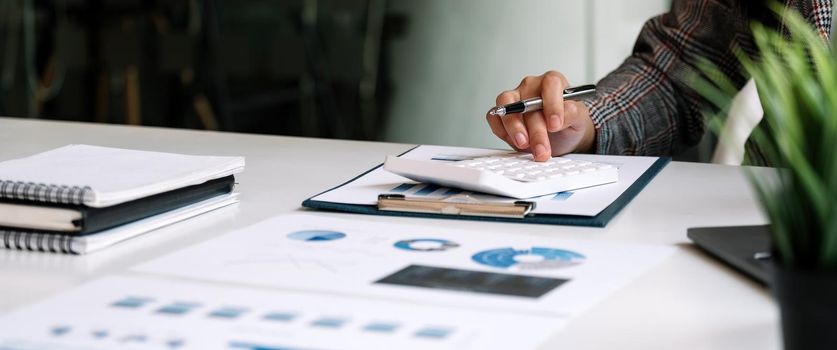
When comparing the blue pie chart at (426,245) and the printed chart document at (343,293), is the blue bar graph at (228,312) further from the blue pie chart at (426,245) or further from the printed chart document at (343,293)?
the blue pie chart at (426,245)

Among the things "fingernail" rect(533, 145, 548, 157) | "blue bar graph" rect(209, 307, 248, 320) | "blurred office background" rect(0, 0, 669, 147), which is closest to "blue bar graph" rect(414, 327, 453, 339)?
"blue bar graph" rect(209, 307, 248, 320)

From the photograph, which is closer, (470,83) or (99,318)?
(99,318)

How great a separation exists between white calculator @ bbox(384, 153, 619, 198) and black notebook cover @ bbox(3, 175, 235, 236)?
16cm

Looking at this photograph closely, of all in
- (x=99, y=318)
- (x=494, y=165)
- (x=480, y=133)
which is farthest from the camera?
(x=480, y=133)

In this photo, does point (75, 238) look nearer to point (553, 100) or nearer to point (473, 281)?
point (473, 281)

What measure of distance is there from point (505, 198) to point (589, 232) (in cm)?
11

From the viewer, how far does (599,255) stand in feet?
2.55

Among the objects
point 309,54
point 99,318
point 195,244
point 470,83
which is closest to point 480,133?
point 470,83

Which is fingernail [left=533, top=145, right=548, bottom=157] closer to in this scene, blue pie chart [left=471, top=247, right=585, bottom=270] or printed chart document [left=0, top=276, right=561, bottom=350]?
blue pie chart [left=471, top=247, right=585, bottom=270]

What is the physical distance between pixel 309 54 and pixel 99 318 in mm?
Answer: 2997

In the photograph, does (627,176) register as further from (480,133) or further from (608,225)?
(480,133)

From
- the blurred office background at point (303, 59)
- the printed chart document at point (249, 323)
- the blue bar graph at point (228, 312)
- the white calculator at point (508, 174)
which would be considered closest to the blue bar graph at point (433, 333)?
the printed chart document at point (249, 323)

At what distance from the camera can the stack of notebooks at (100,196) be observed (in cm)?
81

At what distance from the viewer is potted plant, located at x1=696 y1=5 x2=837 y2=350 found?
428mm
